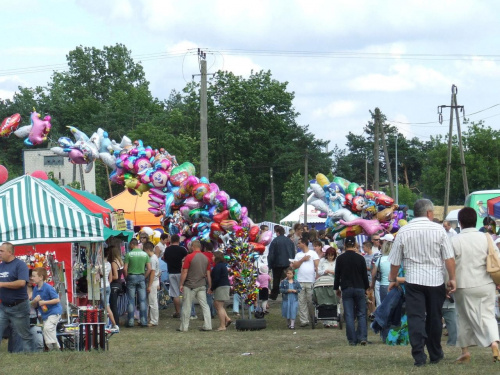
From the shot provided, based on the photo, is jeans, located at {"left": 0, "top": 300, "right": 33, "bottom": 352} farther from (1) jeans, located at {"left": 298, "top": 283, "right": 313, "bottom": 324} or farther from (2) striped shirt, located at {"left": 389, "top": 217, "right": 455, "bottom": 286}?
(1) jeans, located at {"left": 298, "top": 283, "right": 313, "bottom": 324}

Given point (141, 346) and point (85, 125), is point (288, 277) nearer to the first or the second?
point (141, 346)

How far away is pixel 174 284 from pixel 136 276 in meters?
1.58

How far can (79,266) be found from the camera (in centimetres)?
1709

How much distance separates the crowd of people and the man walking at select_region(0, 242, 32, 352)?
0.05 ft

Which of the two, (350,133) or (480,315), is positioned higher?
(350,133)

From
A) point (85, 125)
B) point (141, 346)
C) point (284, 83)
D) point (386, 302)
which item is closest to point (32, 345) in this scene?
point (141, 346)

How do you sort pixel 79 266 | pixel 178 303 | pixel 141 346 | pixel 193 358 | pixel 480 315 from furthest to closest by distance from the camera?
pixel 178 303, pixel 79 266, pixel 141 346, pixel 193 358, pixel 480 315

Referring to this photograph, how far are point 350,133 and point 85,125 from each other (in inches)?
1386

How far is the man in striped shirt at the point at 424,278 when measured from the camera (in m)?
10.0

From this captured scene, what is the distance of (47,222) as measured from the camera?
47.1ft

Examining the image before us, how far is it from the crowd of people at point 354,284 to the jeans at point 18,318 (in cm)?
1

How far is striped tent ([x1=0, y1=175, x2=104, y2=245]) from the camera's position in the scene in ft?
46.7

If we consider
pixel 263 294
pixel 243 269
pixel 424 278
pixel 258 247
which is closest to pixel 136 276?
pixel 243 269

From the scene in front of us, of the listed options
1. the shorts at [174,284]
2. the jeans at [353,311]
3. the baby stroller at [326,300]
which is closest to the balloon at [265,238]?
the shorts at [174,284]
